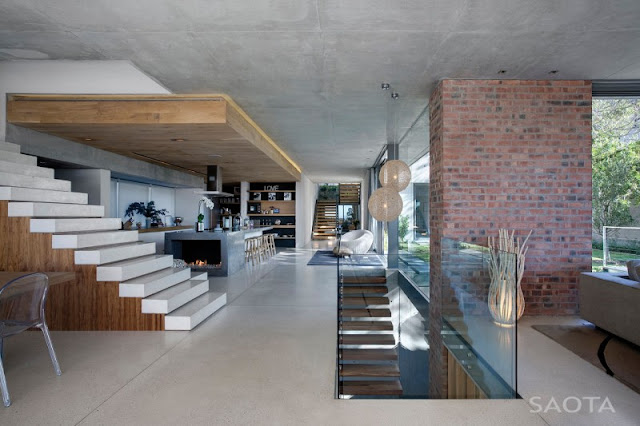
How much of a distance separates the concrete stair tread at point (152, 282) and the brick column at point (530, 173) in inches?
126

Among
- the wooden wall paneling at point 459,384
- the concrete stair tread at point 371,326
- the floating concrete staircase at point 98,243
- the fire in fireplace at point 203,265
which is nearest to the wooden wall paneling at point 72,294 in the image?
the floating concrete staircase at point 98,243

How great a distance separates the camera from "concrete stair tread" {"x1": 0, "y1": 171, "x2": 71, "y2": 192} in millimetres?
3939

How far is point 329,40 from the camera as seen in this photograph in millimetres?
3332

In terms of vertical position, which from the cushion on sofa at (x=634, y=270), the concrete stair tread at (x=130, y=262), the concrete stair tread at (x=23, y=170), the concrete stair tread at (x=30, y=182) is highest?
the concrete stair tread at (x=23, y=170)

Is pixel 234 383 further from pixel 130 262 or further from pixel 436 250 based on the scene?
pixel 436 250

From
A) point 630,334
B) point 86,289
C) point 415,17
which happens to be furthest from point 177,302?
point 630,334

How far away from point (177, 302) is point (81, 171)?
396cm

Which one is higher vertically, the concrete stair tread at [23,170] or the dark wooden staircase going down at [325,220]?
the concrete stair tread at [23,170]

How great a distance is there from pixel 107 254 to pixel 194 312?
1146 mm

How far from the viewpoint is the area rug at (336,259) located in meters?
5.33

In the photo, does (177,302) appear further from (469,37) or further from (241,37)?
(469,37)

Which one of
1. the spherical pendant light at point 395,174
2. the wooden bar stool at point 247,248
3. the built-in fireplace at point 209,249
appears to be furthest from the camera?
the wooden bar stool at point 247,248

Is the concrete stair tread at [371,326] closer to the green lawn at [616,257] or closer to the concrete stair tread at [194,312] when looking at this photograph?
the concrete stair tread at [194,312]

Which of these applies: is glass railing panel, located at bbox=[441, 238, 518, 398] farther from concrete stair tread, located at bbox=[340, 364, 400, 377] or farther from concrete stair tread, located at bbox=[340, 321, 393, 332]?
concrete stair tread, located at bbox=[340, 321, 393, 332]
